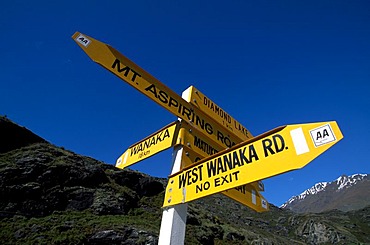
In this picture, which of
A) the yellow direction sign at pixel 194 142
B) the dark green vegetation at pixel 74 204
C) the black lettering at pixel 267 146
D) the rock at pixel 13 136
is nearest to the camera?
the black lettering at pixel 267 146

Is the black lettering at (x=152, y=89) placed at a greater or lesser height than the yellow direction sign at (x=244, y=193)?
greater

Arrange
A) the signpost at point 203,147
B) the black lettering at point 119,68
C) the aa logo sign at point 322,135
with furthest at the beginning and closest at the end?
1. the black lettering at point 119,68
2. the signpost at point 203,147
3. the aa logo sign at point 322,135

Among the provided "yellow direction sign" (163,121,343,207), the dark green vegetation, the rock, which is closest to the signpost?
"yellow direction sign" (163,121,343,207)

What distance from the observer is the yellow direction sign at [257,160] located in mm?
1701

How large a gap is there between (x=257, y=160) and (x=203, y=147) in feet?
3.57

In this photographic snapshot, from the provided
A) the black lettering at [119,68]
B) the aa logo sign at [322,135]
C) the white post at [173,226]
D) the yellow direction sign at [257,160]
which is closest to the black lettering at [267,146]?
the yellow direction sign at [257,160]

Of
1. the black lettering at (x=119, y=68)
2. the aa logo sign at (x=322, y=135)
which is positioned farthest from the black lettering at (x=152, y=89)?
the aa logo sign at (x=322, y=135)

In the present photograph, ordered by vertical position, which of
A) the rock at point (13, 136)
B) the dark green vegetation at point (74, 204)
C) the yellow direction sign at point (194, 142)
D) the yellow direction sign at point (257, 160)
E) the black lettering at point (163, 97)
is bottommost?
the yellow direction sign at point (257, 160)

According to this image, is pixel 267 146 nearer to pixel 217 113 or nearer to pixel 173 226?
pixel 173 226

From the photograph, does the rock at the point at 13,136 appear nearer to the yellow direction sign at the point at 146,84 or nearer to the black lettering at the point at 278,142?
the yellow direction sign at the point at 146,84

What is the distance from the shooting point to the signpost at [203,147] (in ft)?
5.90

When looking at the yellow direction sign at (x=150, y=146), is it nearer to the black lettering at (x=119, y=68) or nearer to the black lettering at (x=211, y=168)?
the black lettering at (x=211, y=168)

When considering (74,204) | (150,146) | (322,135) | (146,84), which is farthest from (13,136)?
(322,135)

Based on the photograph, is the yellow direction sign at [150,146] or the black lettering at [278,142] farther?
the yellow direction sign at [150,146]
